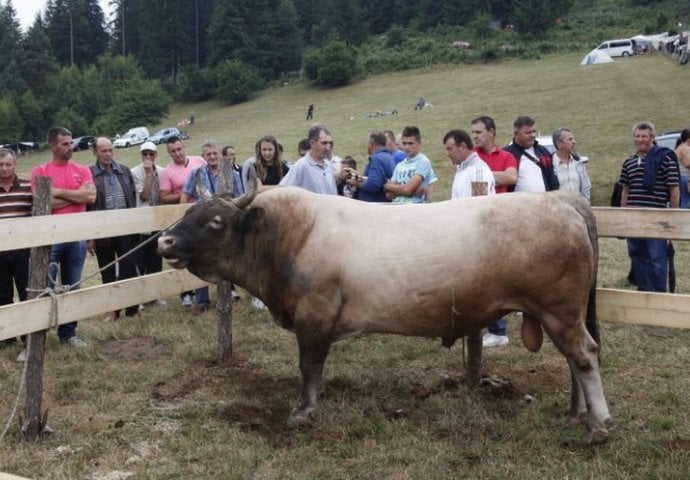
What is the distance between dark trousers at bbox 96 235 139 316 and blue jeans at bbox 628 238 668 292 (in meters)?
6.38

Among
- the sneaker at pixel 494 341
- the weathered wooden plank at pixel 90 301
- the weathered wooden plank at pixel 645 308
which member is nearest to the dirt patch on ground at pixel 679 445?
the weathered wooden plank at pixel 645 308

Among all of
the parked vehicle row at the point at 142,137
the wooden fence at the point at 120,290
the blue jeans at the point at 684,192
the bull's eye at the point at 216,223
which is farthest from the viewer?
the parked vehicle row at the point at 142,137

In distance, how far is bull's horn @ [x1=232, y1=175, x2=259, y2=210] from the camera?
5.41m

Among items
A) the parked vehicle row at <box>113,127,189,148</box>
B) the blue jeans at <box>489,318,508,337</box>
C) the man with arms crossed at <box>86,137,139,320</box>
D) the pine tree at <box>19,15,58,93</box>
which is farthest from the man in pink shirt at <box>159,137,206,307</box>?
the pine tree at <box>19,15,58,93</box>

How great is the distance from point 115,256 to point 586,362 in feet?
20.7

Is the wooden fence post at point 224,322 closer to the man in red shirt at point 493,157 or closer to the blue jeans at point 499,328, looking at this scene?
the man in red shirt at point 493,157

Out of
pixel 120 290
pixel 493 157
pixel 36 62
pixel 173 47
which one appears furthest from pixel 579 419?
pixel 173 47

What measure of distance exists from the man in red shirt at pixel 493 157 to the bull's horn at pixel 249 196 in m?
2.57

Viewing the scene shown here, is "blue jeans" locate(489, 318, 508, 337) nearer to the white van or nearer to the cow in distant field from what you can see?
the cow in distant field

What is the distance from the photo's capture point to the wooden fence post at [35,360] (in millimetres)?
5074

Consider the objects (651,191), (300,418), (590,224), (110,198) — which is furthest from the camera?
(110,198)

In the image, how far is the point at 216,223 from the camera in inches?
215

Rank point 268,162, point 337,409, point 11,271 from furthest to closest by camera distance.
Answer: point 268,162 → point 11,271 → point 337,409

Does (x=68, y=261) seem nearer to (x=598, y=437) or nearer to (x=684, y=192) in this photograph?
(x=598, y=437)
